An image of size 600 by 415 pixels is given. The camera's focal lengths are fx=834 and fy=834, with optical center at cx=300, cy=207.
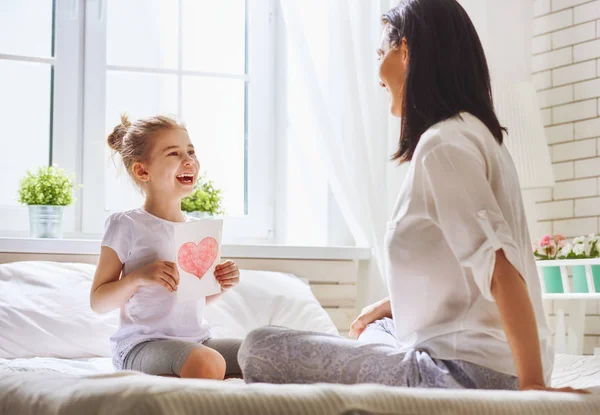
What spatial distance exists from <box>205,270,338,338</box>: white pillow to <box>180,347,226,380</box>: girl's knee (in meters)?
0.63

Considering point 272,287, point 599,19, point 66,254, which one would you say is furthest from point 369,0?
point 66,254

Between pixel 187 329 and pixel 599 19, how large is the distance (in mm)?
1954

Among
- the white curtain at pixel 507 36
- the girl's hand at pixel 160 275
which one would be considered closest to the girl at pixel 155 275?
the girl's hand at pixel 160 275

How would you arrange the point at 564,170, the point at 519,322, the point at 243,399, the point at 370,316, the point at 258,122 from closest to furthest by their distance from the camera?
the point at 243,399
the point at 519,322
the point at 370,316
the point at 564,170
the point at 258,122

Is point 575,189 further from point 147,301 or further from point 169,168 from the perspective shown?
point 147,301

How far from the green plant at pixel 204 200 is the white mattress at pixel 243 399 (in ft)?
6.17

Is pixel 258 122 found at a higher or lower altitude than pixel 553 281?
higher

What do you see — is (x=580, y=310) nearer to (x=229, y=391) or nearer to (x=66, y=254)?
(x=66, y=254)

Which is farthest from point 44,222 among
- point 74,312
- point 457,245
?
point 457,245

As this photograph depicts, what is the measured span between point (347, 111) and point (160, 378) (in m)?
2.11

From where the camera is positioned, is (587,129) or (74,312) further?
(587,129)

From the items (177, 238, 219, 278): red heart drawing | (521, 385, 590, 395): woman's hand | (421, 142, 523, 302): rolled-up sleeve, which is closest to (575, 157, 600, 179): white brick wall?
(177, 238, 219, 278): red heart drawing

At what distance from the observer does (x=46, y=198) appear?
2668mm

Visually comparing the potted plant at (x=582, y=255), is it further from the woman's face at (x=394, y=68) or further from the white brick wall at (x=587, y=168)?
the woman's face at (x=394, y=68)
